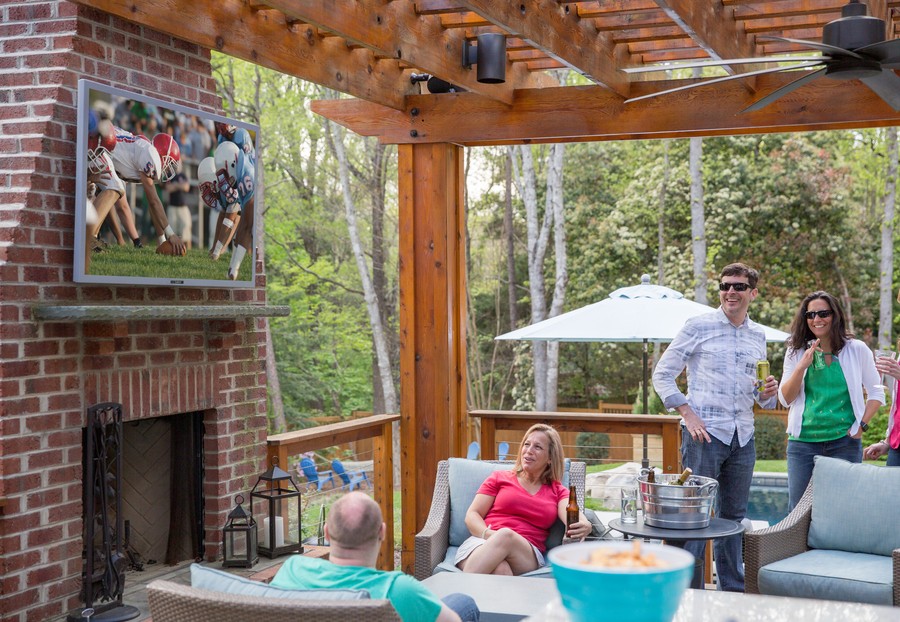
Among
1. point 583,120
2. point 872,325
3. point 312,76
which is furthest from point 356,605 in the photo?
point 872,325

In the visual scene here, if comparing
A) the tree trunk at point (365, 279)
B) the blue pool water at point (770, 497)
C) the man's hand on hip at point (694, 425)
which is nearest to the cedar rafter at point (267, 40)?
the man's hand on hip at point (694, 425)

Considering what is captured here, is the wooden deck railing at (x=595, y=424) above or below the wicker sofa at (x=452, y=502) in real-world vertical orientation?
above

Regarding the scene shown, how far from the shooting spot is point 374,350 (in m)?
17.9

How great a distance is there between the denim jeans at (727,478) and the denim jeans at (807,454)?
0.19 meters

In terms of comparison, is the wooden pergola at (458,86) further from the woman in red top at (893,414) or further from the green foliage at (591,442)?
the green foliage at (591,442)

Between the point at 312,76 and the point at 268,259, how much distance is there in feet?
41.0

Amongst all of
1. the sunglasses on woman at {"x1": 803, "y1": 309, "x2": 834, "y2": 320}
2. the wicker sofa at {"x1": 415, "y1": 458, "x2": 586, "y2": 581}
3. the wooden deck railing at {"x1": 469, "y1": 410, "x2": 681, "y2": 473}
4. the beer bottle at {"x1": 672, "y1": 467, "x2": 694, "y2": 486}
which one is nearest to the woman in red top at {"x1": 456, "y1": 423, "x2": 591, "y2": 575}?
the wicker sofa at {"x1": 415, "y1": 458, "x2": 586, "y2": 581}

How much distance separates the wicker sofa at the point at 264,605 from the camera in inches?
84.8

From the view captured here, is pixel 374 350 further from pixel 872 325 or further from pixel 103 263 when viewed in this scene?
pixel 103 263

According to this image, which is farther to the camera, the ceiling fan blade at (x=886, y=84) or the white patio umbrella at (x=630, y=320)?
the white patio umbrella at (x=630, y=320)

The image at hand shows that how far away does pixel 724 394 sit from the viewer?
16.0 feet

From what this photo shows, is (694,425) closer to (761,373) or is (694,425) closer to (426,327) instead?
(761,373)

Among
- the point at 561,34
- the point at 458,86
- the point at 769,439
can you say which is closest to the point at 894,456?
the point at 561,34

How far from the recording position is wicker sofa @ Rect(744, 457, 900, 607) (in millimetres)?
4027
